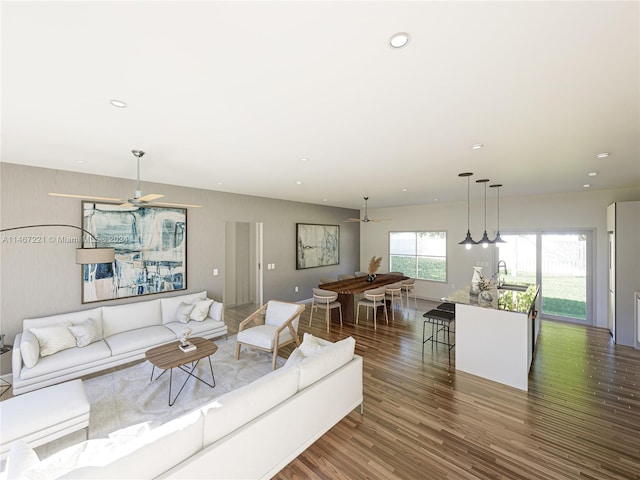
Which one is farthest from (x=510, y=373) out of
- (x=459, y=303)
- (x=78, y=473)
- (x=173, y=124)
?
(x=173, y=124)

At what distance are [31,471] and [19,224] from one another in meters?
3.64

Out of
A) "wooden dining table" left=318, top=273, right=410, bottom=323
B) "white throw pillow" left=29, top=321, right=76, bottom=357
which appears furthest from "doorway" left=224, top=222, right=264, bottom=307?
"white throw pillow" left=29, top=321, right=76, bottom=357

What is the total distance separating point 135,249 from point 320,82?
4372 millimetres

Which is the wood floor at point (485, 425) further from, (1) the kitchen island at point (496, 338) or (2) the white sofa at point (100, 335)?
(2) the white sofa at point (100, 335)

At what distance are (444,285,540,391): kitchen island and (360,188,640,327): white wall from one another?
9.75 feet

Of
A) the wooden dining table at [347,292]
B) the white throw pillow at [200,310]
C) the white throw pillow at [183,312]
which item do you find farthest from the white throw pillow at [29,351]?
the wooden dining table at [347,292]

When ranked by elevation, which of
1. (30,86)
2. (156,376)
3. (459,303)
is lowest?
(156,376)

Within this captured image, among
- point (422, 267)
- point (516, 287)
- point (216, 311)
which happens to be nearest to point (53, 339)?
point (216, 311)

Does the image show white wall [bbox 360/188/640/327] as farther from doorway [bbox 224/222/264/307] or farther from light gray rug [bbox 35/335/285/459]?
light gray rug [bbox 35/335/285/459]

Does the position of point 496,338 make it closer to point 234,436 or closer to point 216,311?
point 234,436

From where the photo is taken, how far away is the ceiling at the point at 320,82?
1.23 metres

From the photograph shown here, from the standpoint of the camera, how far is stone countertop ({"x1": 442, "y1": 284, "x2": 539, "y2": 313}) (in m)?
3.59

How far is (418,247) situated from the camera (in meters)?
8.29

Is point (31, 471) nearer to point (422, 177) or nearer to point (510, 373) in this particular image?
point (510, 373)
